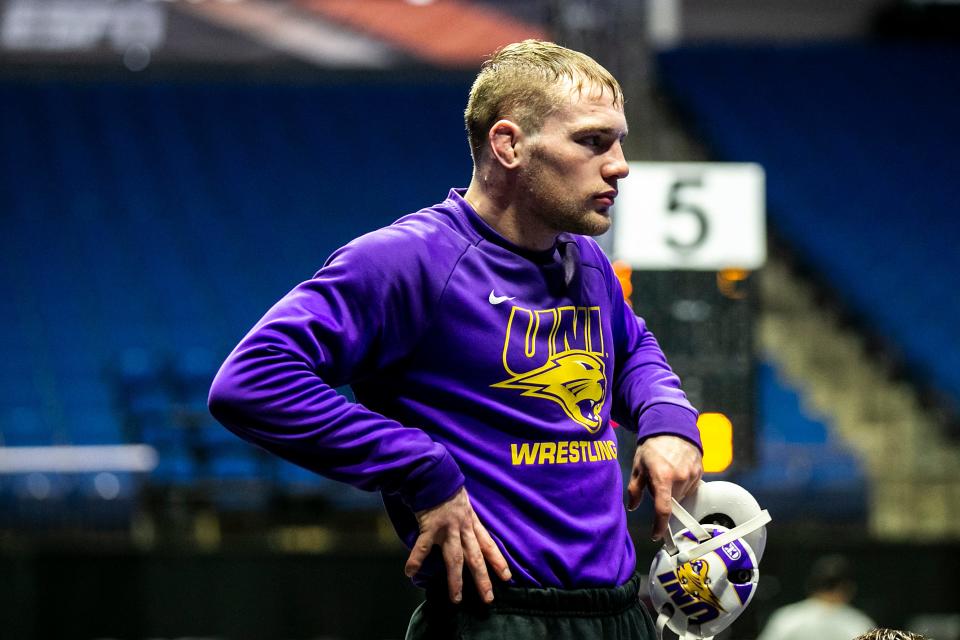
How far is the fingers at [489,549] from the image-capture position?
2.21m

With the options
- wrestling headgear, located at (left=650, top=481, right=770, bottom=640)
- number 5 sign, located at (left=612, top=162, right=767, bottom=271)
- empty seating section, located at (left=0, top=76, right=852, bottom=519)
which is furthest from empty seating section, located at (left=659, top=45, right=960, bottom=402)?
wrestling headgear, located at (left=650, top=481, right=770, bottom=640)

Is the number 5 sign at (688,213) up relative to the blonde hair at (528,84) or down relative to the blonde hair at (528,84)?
up

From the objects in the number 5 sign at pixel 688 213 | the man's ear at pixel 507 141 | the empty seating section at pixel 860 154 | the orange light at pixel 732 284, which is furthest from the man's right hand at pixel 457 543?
the empty seating section at pixel 860 154

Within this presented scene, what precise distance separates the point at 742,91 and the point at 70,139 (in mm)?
7419

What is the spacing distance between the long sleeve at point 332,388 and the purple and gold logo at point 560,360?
7.7 inches

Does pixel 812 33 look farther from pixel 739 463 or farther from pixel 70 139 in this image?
pixel 739 463

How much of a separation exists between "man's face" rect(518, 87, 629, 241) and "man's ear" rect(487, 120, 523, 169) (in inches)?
0.8

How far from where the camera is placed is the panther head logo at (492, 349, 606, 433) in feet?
7.61

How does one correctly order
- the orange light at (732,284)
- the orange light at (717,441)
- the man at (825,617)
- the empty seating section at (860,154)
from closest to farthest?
the orange light at (717,441)
the orange light at (732,284)
the man at (825,617)
the empty seating section at (860,154)

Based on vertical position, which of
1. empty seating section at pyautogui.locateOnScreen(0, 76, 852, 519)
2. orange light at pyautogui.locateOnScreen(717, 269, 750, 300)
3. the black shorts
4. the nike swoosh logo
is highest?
empty seating section at pyautogui.locateOnScreen(0, 76, 852, 519)

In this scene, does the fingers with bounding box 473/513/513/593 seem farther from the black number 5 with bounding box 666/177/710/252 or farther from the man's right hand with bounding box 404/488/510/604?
the black number 5 with bounding box 666/177/710/252

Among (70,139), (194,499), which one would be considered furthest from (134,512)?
(70,139)

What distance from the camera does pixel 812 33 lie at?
16.1m

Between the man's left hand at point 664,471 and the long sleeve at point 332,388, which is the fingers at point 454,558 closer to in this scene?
the long sleeve at point 332,388
